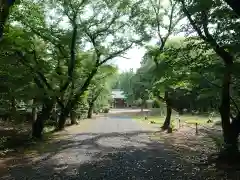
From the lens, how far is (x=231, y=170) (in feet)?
39.7

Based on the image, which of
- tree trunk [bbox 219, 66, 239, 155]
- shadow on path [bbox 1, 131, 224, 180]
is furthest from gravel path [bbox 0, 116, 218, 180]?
tree trunk [bbox 219, 66, 239, 155]

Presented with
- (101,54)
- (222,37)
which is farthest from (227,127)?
(101,54)

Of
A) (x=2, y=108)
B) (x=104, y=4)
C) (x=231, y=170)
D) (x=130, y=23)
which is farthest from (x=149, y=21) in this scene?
(x=231, y=170)

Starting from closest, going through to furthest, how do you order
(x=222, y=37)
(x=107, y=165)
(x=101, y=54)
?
(x=222, y=37) < (x=107, y=165) < (x=101, y=54)

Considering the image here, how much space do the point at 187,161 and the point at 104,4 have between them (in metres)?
16.6

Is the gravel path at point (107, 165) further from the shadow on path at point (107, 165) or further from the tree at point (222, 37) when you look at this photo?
the tree at point (222, 37)

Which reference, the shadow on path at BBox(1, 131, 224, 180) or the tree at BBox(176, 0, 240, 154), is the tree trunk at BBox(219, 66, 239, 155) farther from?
the shadow on path at BBox(1, 131, 224, 180)

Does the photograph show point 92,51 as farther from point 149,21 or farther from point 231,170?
point 231,170

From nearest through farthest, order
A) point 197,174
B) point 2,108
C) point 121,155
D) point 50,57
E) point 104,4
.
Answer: point 197,174 → point 121,155 → point 2,108 → point 50,57 → point 104,4

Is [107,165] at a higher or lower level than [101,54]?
lower

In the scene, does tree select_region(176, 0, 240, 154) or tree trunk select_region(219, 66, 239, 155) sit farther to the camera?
tree trunk select_region(219, 66, 239, 155)

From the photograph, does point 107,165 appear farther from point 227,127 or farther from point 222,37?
point 222,37

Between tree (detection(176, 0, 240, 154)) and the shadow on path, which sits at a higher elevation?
tree (detection(176, 0, 240, 154))

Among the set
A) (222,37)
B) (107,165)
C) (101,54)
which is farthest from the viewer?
(101,54)
